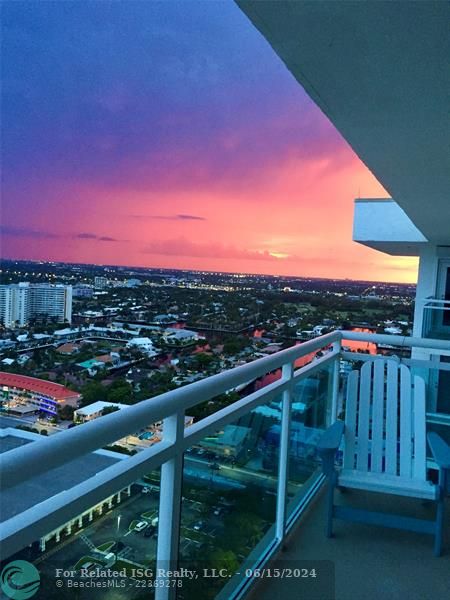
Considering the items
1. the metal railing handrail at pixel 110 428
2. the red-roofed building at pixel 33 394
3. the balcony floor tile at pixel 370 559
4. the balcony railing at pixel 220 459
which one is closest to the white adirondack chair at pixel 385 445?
the balcony floor tile at pixel 370 559

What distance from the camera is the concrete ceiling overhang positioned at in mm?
1303

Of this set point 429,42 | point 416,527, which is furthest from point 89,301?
point 429,42

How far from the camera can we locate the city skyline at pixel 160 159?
10.3 meters

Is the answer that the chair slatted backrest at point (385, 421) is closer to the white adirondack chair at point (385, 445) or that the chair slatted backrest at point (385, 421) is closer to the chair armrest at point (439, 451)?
the white adirondack chair at point (385, 445)

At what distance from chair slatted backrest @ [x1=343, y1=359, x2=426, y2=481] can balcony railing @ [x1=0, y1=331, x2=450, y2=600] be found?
235 mm

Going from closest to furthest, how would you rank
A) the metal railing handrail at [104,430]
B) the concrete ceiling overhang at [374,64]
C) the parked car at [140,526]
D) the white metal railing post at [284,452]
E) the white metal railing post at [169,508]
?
1. the metal railing handrail at [104,430]
2. the concrete ceiling overhang at [374,64]
3. the parked car at [140,526]
4. the white metal railing post at [169,508]
5. the white metal railing post at [284,452]

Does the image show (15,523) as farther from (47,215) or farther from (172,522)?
(47,215)

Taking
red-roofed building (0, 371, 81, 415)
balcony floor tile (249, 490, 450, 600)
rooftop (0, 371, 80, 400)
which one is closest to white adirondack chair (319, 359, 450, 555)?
balcony floor tile (249, 490, 450, 600)

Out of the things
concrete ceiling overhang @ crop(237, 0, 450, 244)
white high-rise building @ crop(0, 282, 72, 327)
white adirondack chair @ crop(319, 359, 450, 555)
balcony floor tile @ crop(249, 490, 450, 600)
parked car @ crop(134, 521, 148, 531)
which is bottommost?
balcony floor tile @ crop(249, 490, 450, 600)

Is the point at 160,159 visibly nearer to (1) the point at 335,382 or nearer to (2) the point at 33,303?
(2) the point at 33,303

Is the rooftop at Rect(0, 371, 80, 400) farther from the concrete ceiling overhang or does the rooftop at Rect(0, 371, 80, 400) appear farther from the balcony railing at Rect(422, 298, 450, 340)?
the balcony railing at Rect(422, 298, 450, 340)

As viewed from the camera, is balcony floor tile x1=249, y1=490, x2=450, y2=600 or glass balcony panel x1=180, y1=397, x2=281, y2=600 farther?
balcony floor tile x1=249, y1=490, x2=450, y2=600

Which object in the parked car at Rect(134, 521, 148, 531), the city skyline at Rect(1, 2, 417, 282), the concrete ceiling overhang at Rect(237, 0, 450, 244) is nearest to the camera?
the concrete ceiling overhang at Rect(237, 0, 450, 244)

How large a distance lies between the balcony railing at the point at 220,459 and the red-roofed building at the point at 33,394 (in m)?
→ 1.90
